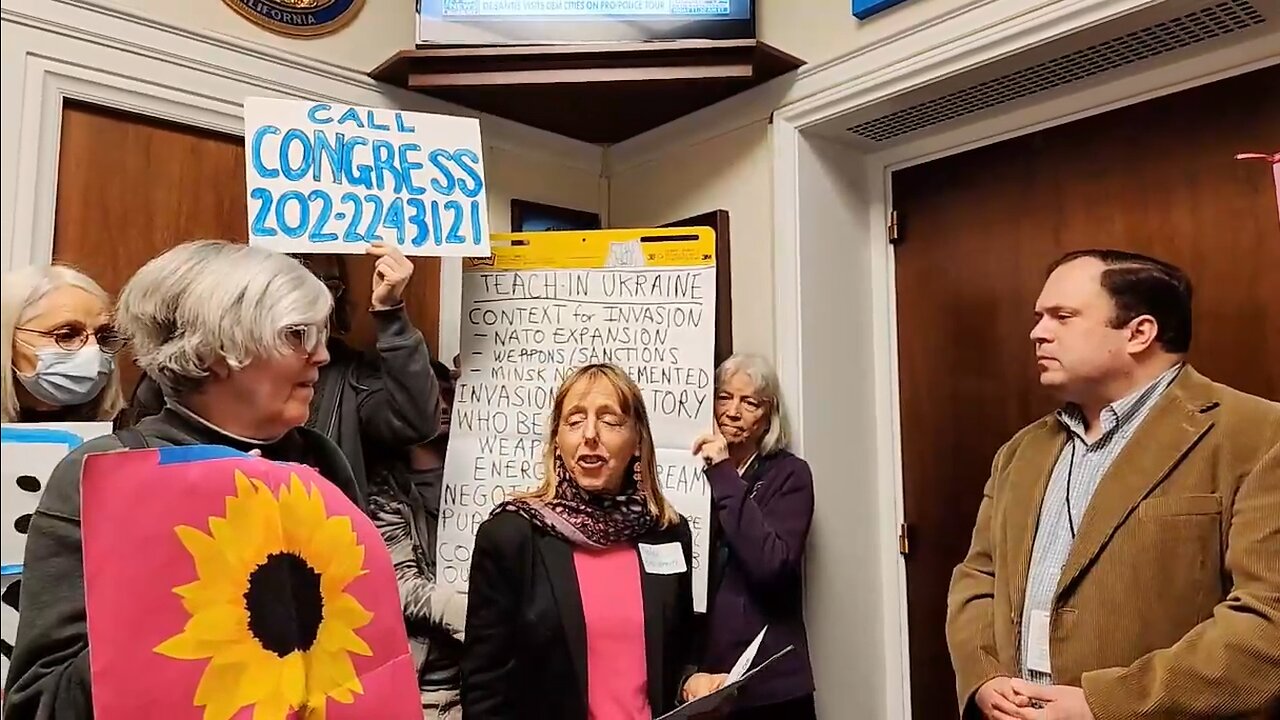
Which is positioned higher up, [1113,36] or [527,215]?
[1113,36]

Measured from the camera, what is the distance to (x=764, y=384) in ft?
6.68

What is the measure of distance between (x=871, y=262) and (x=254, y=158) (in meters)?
1.36

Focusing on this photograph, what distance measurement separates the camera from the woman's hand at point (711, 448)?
1912mm

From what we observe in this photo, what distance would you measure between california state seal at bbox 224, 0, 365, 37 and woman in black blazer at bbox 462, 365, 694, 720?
3.25 ft

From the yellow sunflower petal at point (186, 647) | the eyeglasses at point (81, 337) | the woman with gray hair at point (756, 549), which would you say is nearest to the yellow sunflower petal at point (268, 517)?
the yellow sunflower petal at point (186, 647)

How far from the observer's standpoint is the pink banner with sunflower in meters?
0.89

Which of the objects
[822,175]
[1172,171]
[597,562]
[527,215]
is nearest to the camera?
[597,562]

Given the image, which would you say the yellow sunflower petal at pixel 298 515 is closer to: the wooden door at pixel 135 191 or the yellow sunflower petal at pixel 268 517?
the yellow sunflower petal at pixel 268 517

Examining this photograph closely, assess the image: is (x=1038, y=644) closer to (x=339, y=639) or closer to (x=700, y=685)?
(x=700, y=685)

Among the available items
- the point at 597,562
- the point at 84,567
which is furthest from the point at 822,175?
the point at 84,567

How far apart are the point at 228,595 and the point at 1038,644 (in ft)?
3.67

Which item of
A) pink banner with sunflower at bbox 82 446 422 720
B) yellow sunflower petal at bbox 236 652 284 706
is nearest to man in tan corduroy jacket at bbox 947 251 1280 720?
pink banner with sunflower at bbox 82 446 422 720

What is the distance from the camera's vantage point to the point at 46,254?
1.67m

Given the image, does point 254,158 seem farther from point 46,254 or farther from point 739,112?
point 739,112
